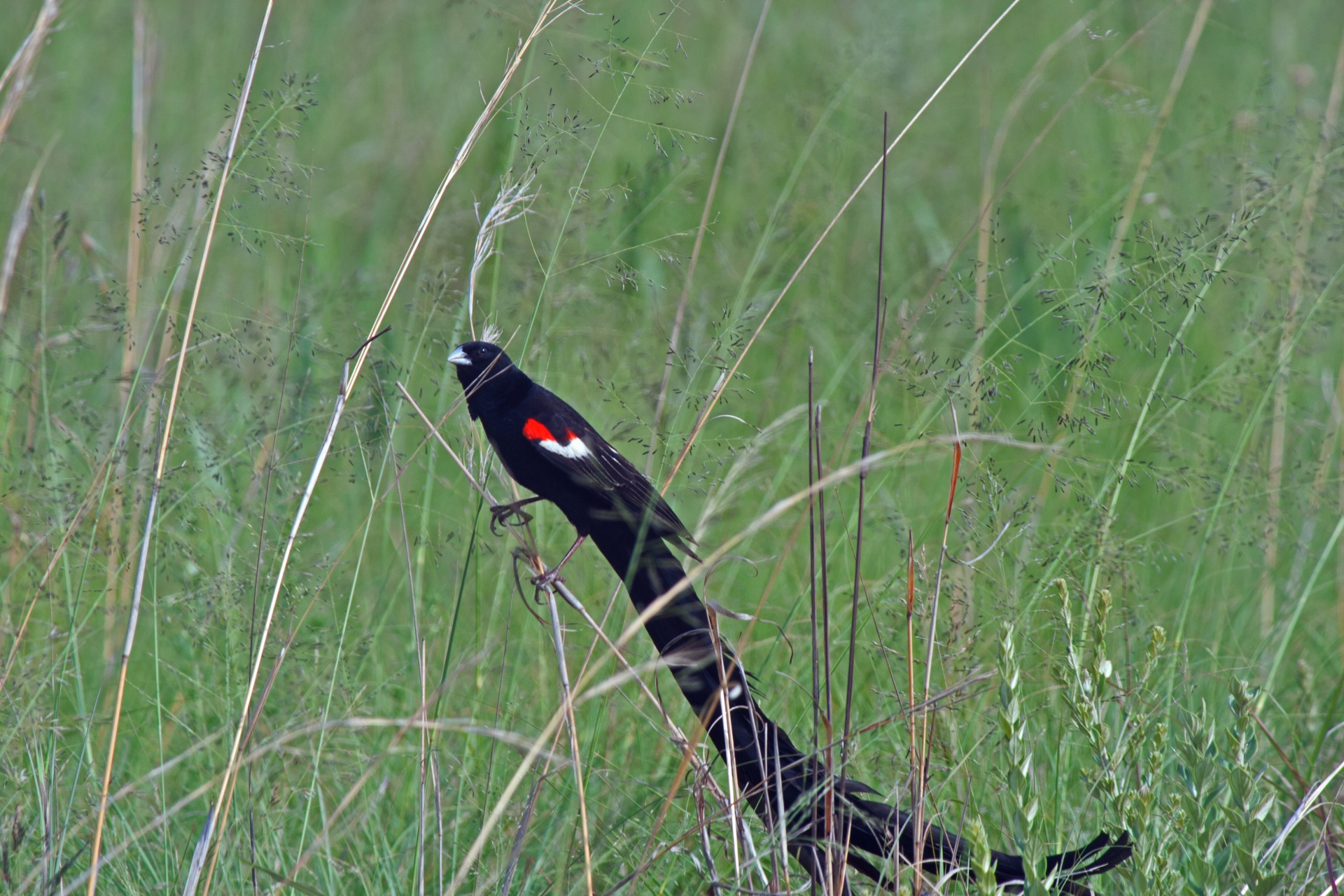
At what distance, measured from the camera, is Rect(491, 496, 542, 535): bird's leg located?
2.12 m

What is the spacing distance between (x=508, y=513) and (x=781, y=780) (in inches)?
40.1

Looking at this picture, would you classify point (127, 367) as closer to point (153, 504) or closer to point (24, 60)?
point (24, 60)

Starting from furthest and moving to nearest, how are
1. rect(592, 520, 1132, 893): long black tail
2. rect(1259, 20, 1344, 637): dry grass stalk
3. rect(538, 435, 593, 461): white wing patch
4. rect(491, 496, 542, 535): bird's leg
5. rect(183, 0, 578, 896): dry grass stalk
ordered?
rect(1259, 20, 1344, 637): dry grass stalk, rect(491, 496, 542, 535): bird's leg, rect(538, 435, 593, 461): white wing patch, rect(183, 0, 578, 896): dry grass stalk, rect(592, 520, 1132, 893): long black tail

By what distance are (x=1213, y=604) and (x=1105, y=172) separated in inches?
96.5

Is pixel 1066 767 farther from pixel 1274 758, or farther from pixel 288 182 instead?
pixel 288 182

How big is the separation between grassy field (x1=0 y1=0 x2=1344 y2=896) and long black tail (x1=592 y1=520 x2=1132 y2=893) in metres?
0.07

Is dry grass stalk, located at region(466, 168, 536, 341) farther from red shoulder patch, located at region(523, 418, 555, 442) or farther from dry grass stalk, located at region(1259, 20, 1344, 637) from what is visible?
dry grass stalk, located at region(1259, 20, 1344, 637)

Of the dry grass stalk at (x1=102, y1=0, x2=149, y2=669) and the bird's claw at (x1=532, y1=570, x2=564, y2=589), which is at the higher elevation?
the dry grass stalk at (x1=102, y1=0, x2=149, y2=669)

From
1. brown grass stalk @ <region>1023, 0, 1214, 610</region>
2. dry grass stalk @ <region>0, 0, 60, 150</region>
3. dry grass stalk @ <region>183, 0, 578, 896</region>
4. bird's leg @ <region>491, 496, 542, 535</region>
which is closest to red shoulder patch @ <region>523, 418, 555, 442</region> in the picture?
bird's leg @ <region>491, 496, 542, 535</region>

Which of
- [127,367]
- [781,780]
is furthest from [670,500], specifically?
[781,780]

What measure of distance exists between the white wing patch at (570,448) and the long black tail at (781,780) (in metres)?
0.42

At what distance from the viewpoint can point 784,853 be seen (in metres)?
1.38

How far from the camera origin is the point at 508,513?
227 centimetres

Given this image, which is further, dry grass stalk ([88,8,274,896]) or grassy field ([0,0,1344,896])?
grassy field ([0,0,1344,896])
